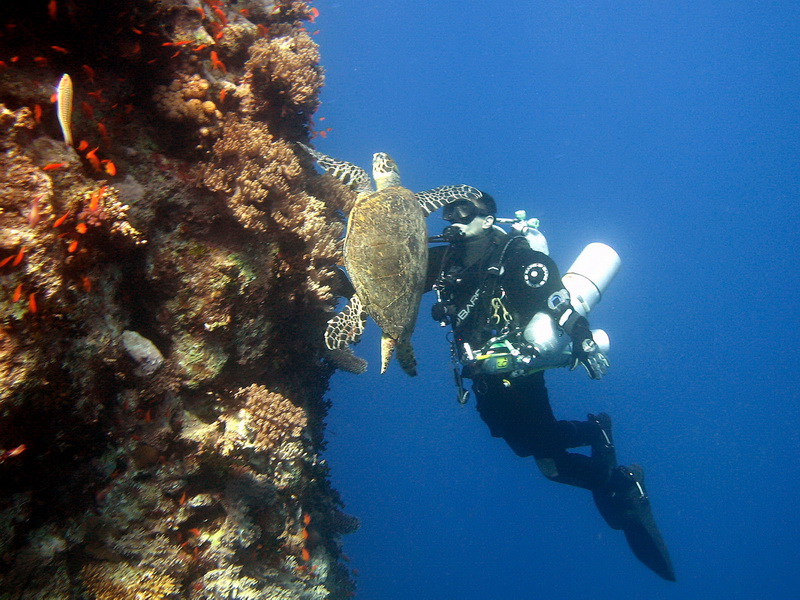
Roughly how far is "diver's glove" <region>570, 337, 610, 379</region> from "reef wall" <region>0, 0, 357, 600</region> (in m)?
3.00

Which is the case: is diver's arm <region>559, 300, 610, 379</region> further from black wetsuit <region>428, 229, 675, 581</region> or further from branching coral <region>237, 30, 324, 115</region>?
branching coral <region>237, 30, 324, 115</region>

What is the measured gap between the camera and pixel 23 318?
7.77 ft

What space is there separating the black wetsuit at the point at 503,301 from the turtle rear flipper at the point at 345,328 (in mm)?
1335

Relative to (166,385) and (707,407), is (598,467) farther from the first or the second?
(707,407)

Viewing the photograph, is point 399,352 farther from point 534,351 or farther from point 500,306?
point 534,351

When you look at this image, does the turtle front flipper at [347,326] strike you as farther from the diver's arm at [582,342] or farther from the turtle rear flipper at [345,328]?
the diver's arm at [582,342]

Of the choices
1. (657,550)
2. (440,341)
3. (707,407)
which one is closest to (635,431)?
(707,407)

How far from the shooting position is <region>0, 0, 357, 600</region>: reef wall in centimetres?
262

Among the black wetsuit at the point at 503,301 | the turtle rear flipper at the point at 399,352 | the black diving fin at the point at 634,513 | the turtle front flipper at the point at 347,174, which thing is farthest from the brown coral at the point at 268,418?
A: the black diving fin at the point at 634,513

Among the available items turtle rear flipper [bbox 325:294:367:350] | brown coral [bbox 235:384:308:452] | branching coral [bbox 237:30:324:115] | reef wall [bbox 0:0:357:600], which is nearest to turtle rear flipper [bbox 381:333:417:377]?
turtle rear flipper [bbox 325:294:367:350]

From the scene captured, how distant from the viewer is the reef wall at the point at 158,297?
2.62 meters

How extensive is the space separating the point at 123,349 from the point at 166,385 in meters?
0.47

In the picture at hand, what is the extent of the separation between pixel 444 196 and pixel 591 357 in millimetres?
2756

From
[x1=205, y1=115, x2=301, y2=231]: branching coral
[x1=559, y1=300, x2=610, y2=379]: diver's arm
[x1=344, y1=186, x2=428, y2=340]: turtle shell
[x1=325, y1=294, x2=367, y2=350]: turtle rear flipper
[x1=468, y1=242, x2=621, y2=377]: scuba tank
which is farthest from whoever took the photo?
[x1=468, y1=242, x2=621, y2=377]: scuba tank
